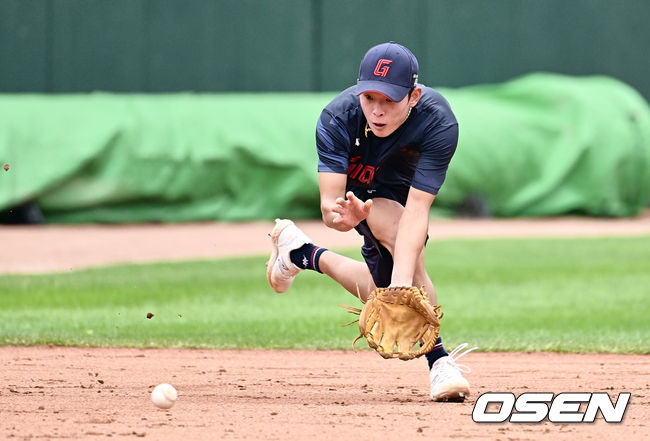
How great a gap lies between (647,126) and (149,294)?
939cm

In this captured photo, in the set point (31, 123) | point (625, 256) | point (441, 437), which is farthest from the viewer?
point (31, 123)

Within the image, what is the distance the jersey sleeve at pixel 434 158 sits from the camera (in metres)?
4.91

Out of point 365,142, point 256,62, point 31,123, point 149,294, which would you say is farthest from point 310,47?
point 365,142

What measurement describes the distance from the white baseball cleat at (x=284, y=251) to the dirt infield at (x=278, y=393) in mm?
550

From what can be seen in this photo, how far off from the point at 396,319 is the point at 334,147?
2.79 feet

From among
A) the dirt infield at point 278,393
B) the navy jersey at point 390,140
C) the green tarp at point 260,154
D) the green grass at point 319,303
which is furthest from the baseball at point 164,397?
the green tarp at point 260,154

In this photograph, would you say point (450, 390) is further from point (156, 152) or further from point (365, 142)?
point (156, 152)

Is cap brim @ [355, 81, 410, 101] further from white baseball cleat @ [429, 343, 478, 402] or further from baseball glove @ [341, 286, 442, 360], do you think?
white baseball cleat @ [429, 343, 478, 402]

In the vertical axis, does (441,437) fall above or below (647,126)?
above

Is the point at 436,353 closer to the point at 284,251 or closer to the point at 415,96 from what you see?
the point at 284,251

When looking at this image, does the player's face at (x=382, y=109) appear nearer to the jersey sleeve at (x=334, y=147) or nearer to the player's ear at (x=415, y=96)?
the player's ear at (x=415, y=96)

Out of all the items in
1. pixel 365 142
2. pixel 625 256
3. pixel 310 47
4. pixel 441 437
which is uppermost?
pixel 365 142

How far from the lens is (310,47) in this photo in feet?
57.8

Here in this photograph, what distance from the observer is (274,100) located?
15562mm
